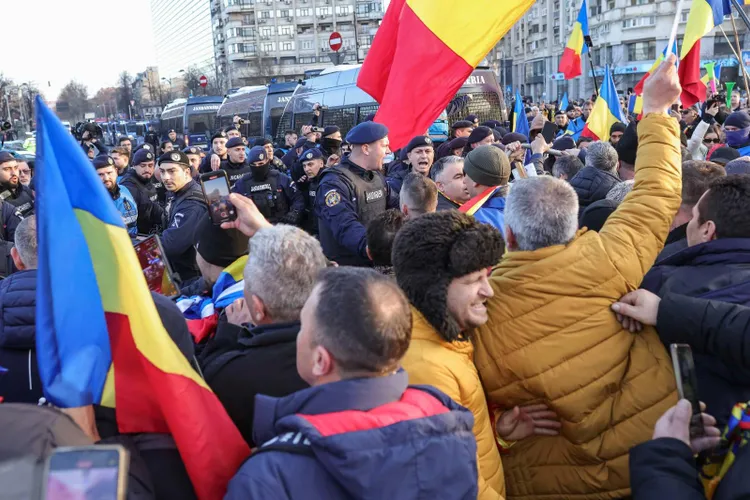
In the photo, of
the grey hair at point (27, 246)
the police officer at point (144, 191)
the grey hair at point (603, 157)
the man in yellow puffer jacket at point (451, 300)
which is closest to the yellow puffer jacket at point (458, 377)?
the man in yellow puffer jacket at point (451, 300)

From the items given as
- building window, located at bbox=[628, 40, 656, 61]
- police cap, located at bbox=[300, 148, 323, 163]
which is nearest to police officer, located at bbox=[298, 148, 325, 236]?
police cap, located at bbox=[300, 148, 323, 163]

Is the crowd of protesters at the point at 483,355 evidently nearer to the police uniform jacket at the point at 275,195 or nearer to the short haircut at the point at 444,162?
the short haircut at the point at 444,162

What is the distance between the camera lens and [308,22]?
356 ft

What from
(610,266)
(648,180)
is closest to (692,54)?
(648,180)

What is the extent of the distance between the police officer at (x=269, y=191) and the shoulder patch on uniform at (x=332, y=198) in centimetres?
281

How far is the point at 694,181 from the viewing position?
3.42 m

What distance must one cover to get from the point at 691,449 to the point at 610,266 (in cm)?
69

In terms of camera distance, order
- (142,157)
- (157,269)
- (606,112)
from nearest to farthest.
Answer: (157,269) < (142,157) < (606,112)

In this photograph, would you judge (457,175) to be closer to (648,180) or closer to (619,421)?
(648,180)

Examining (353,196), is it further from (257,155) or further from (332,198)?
(257,155)

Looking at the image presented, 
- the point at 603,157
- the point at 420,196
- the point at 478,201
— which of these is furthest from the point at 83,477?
the point at 603,157

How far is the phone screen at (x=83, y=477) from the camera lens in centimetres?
111

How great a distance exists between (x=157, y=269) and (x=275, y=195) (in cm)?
435

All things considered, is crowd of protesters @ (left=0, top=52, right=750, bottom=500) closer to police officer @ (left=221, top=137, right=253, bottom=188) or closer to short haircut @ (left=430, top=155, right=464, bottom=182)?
short haircut @ (left=430, top=155, right=464, bottom=182)
